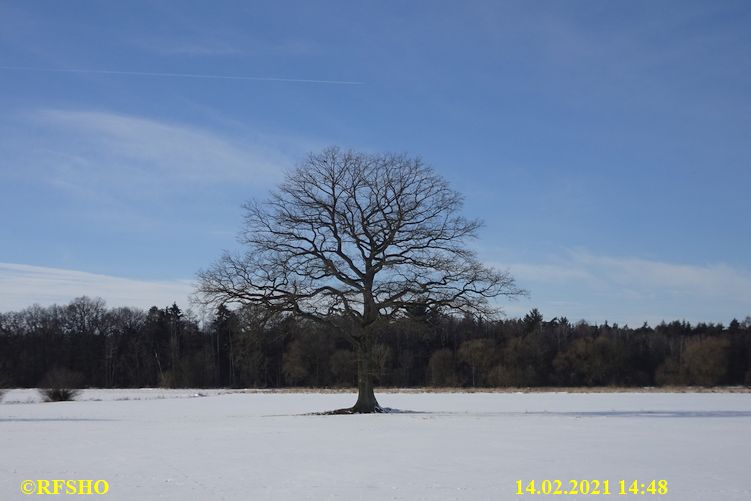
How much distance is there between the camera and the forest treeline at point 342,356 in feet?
285

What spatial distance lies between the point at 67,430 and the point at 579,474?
1876cm

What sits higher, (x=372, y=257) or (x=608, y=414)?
(x=372, y=257)

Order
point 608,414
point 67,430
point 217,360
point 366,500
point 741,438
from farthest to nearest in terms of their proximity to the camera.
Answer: point 217,360 < point 608,414 < point 67,430 < point 741,438 < point 366,500

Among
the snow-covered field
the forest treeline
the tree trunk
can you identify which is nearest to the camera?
the snow-covered field

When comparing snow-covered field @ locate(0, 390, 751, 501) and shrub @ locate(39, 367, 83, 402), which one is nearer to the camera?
snow-covered field @ locate(0, 390, 751, 501)

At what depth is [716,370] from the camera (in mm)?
82875

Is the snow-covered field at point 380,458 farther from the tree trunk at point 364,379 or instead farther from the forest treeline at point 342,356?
the forest treeline at point 342,356

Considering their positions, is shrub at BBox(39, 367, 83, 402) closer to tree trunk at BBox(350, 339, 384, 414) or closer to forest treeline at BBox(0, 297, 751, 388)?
forest treeline at BBox(0, 297, 751, 388)

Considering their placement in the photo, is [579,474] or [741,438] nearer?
[579,474]

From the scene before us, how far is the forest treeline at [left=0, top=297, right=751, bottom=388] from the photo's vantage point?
86.9 meters

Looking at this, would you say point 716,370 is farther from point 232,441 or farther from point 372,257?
point 232,441

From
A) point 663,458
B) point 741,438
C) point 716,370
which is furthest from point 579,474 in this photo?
point 716,370

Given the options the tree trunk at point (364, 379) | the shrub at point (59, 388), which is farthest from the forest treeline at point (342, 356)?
the tree trunk at point (364, 379)

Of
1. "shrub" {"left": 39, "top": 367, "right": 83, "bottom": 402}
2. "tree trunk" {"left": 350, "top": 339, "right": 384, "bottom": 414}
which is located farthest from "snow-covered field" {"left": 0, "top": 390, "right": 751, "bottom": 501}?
"shrub" {"left": 39, "top": 367, "right": 83, "bottom": 402}
